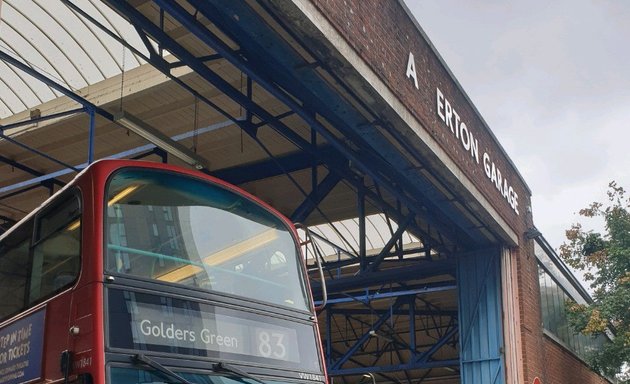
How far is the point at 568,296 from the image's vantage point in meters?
21.0

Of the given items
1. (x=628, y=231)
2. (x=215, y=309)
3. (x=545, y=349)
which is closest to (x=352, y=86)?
(x=215, y=309)

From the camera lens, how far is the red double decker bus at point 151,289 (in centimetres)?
599

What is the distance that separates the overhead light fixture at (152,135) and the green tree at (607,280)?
10567mm

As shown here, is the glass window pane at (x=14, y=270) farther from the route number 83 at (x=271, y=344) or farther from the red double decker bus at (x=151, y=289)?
the route number 83 at (x=271, y=344)

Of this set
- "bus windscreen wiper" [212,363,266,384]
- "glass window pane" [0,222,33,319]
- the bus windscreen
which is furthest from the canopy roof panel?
"bus windscreen wiper" [212,363,266,384]

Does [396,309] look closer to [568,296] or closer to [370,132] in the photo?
[568,296]

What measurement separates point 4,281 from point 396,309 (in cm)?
1558

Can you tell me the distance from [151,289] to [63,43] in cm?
761

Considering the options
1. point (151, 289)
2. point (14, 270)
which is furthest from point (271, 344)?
point (14, 270)

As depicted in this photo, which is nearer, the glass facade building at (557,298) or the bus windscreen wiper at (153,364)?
the bus windscreen wiper at (153,364)

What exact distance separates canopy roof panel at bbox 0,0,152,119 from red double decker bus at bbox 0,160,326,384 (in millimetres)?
5283

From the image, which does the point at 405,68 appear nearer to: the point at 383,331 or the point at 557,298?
the point at 557,298

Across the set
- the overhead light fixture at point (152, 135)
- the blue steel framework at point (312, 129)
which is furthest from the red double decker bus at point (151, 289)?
the overhead light fixture at point (152, 135)

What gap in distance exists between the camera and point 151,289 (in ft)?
20.6
